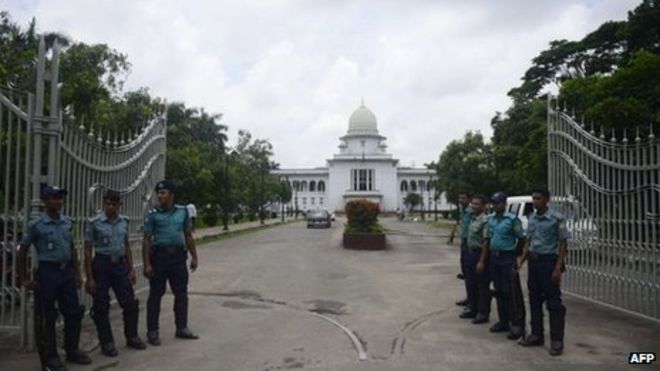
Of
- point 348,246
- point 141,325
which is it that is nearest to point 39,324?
point 141,325

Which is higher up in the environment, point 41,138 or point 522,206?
point 41,138

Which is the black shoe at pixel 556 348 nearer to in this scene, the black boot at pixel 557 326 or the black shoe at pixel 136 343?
the black boot at pixel 557 326

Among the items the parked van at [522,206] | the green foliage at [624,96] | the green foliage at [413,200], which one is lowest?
the parked van at [522,206]

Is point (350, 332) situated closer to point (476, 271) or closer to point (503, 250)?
point (476, 271)

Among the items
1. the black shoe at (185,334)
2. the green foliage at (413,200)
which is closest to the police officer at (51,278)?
the black shoe at (185,334)

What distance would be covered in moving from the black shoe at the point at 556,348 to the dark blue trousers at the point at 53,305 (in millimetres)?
4855

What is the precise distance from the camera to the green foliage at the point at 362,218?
21.1m

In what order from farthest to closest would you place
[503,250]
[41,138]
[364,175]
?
[364,175] < [503,250] < [41,138]

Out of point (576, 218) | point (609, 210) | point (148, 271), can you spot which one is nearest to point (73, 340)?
point (148, 271)

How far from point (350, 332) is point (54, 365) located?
337 centimetres

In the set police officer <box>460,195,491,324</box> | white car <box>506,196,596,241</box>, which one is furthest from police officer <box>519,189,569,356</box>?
white car <box>506,196,596,241</box>

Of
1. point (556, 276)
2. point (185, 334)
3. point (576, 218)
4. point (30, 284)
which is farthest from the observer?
point (576, 218)

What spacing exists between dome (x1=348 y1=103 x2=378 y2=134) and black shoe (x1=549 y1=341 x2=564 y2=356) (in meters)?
90.0

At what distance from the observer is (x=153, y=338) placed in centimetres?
657
